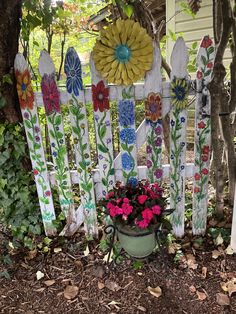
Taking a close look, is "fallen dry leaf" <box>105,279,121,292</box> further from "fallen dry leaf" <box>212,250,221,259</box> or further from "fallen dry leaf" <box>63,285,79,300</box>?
"fallen dry leaf" <box>212,250,221,259</box>

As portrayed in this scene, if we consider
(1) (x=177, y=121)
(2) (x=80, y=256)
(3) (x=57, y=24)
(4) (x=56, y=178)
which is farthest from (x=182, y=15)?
(2) (x=80, y=256)

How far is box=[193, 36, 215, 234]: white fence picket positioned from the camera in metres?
1.87

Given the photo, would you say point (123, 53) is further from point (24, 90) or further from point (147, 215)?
point (147, 215)

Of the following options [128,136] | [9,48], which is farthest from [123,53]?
[9,48]

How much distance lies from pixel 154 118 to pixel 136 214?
714 millimetres

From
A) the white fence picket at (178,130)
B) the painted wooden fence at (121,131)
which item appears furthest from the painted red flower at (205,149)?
the white fence picket at (178,130)

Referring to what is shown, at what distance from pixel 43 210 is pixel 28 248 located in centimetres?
35

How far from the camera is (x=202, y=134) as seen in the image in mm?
2086

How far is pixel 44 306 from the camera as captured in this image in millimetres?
1892

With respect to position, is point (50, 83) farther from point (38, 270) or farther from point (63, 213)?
point (38, 270)

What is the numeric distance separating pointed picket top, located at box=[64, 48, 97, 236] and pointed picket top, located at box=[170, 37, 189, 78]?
66 cm

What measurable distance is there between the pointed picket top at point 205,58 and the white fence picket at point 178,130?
0.09 meters

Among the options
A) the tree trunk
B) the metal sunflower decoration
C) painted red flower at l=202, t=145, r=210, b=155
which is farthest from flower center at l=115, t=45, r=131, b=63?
painted red flower at l=202, t=145, r=210, b=155

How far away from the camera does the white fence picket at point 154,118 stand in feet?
6.32
